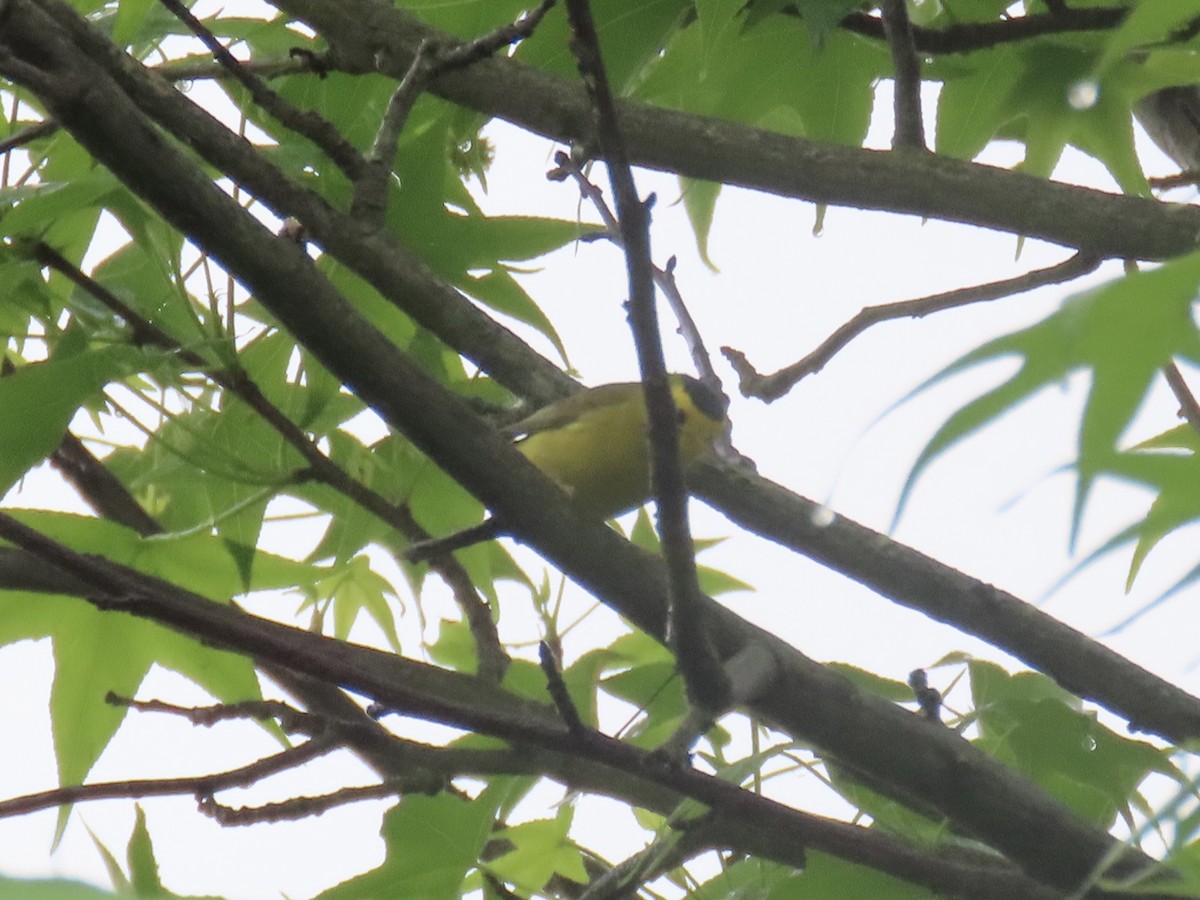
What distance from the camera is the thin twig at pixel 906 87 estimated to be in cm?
162

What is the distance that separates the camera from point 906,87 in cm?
162

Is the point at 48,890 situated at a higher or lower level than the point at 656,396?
lower

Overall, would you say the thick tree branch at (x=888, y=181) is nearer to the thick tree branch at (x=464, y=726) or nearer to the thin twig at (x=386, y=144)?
the thin twig at (x=386, y=144)

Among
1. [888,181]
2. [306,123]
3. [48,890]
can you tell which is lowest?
[48,890]

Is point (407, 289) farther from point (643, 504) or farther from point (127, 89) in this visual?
point (643, 504)

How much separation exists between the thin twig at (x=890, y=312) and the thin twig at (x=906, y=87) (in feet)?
1.04

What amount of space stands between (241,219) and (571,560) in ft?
1.34

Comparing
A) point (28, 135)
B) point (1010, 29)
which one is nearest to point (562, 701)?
point (1010, 29)

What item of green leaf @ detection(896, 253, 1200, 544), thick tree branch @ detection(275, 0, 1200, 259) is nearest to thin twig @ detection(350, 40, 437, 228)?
thick tree branch @ detection(275, 0, 1200, 259)

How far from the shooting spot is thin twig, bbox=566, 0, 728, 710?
A: 0.86 meters

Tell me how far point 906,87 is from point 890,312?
1.22 feet

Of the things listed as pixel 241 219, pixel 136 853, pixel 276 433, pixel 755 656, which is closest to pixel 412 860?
pixel 136 853

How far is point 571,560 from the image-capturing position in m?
1.28

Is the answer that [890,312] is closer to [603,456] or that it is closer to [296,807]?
[603,456]
